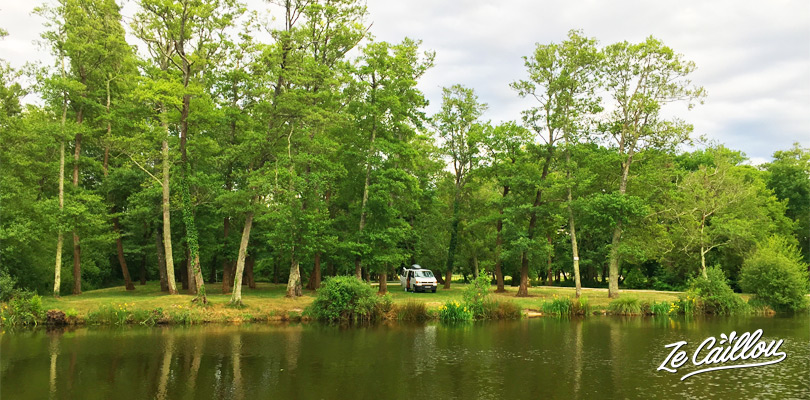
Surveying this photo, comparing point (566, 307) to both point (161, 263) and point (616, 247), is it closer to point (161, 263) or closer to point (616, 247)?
point (616, 247)

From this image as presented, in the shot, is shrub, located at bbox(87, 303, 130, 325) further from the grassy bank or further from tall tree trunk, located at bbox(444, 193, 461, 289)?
tall tree trunk, located at bbox(444, 193, 461, 289)

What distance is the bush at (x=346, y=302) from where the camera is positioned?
1010 inches

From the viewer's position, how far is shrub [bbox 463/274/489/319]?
26.6 metres

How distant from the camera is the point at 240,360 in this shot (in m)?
15.5

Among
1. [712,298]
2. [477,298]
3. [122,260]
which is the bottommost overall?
[712,298]

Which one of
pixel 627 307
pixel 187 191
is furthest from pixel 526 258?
pixel 187 191

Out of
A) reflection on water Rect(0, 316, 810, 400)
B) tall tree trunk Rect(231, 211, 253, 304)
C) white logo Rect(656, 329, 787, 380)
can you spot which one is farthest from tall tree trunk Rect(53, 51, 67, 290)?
white logo Rect(656, 329, 787, 380)

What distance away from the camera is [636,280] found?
4791cm

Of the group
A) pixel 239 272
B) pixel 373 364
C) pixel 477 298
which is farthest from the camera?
pixel 477 298

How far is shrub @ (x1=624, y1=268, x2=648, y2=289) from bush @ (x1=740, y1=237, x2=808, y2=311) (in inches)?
662

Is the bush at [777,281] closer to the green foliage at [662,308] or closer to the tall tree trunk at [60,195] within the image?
the green foliage at [662,308]

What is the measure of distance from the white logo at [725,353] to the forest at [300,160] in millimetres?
13670

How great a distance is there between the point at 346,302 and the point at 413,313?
142 inches

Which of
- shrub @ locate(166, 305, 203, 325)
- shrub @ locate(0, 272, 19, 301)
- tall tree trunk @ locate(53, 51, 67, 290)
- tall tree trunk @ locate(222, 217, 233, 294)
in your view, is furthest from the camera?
tall tree trunk @ locate(222, 217, 233, 294)
